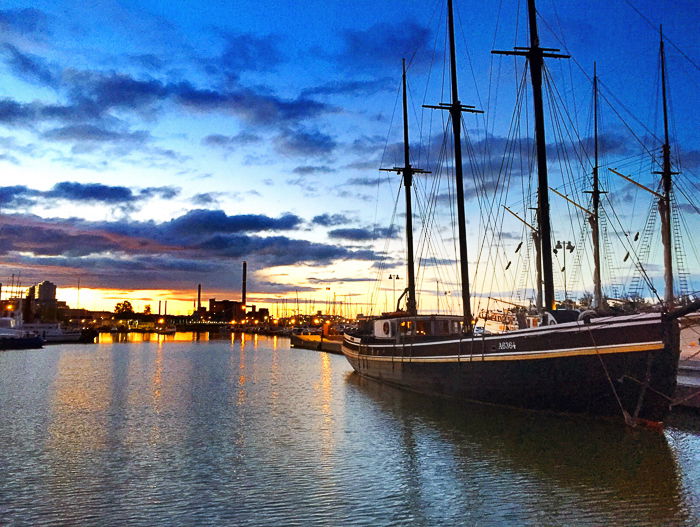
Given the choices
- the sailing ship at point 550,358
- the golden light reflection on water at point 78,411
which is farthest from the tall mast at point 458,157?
the golden light reflection on water at point 78,411

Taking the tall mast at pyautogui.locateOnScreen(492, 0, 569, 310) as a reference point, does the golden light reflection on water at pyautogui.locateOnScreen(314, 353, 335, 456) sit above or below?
below

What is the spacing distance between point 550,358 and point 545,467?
676 cm

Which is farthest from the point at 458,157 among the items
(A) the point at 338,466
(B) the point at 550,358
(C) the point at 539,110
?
(A) the point at 338,466

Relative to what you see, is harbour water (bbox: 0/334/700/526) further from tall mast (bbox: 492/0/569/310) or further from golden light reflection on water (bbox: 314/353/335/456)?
tall mast (bbox: 492/0/569/310)

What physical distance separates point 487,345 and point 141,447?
16.7 meters

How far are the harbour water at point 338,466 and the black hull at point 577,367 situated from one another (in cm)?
104

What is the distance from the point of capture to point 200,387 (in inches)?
1933

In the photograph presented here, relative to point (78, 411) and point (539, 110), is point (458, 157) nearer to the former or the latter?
point (539, 110)

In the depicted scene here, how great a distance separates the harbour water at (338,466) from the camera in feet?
49.2

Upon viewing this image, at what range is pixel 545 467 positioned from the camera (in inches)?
764

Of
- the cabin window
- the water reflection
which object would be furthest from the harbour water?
the cabin window

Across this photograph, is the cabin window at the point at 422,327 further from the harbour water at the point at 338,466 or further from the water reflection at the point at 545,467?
the water reflection at the point at 545,467

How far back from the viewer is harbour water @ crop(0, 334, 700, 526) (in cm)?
1501

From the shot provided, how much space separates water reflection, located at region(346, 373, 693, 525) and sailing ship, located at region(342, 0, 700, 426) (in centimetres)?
119
